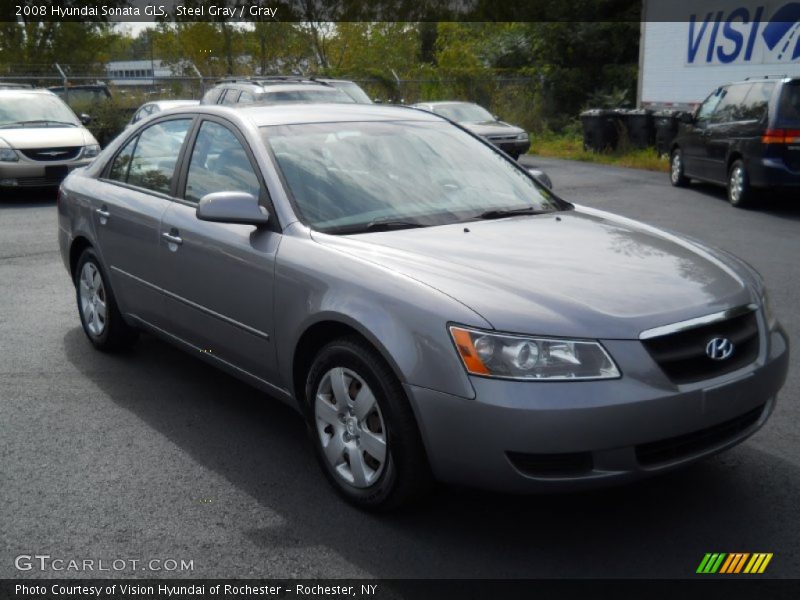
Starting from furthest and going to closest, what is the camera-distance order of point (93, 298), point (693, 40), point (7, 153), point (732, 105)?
point (693, 40) < point (7, 153) < point (732, 105) < point (93, 298)

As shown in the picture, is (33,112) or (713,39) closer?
(33,112)

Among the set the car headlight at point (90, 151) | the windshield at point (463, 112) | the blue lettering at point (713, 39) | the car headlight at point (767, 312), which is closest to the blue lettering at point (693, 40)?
the blue lettering at point (713, 39)

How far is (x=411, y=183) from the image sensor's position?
14.8ft

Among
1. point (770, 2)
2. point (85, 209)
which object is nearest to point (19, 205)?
point (85, 209)

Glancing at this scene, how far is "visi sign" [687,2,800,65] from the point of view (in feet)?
58.2

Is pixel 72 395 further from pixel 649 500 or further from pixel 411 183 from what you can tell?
pixel 649 500

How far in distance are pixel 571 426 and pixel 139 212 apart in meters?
3.00

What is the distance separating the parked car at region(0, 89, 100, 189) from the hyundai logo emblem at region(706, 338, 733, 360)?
12.7 meters

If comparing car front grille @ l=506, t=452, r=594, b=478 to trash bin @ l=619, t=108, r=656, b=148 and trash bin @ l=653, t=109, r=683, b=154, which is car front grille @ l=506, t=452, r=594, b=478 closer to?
trash bin @ l=653, t=109, r=683, b=154

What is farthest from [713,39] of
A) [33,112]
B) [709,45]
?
[33,112]

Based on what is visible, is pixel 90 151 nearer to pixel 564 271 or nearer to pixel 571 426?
pixel 564 271

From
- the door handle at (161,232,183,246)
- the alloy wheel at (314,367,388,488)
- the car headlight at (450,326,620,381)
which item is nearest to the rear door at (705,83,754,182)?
the door handle at (161,232,183,246)

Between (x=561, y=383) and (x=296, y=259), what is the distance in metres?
1.34

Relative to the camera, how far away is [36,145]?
565 inches
